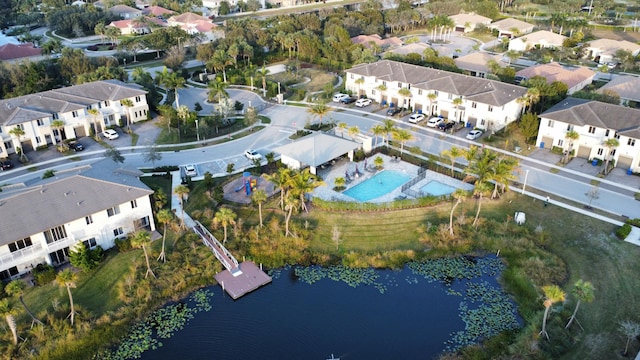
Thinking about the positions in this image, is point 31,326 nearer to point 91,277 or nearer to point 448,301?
point 91,277

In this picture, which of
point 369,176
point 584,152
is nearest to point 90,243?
point 369,176

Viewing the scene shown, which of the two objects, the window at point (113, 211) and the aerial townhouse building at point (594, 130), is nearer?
the window at point (113, 211)

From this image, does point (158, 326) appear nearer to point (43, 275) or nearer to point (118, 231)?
point (43, 275)

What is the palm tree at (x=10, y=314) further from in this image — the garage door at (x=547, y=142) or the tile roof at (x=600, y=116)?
the garage door at (x=547, y=142)

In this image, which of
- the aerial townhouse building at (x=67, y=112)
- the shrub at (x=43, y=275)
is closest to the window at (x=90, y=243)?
the shrub at (x=43, y=275)

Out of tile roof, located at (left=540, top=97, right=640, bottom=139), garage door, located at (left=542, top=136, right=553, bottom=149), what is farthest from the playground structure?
garage door, located at (left=542, top=136, right=553, bottom=149)

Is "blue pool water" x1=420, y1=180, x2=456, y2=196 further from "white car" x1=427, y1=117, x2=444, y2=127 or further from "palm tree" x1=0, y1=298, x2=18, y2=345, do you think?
"palm tree" x1=0, y1=298, x2=18, y2=345
